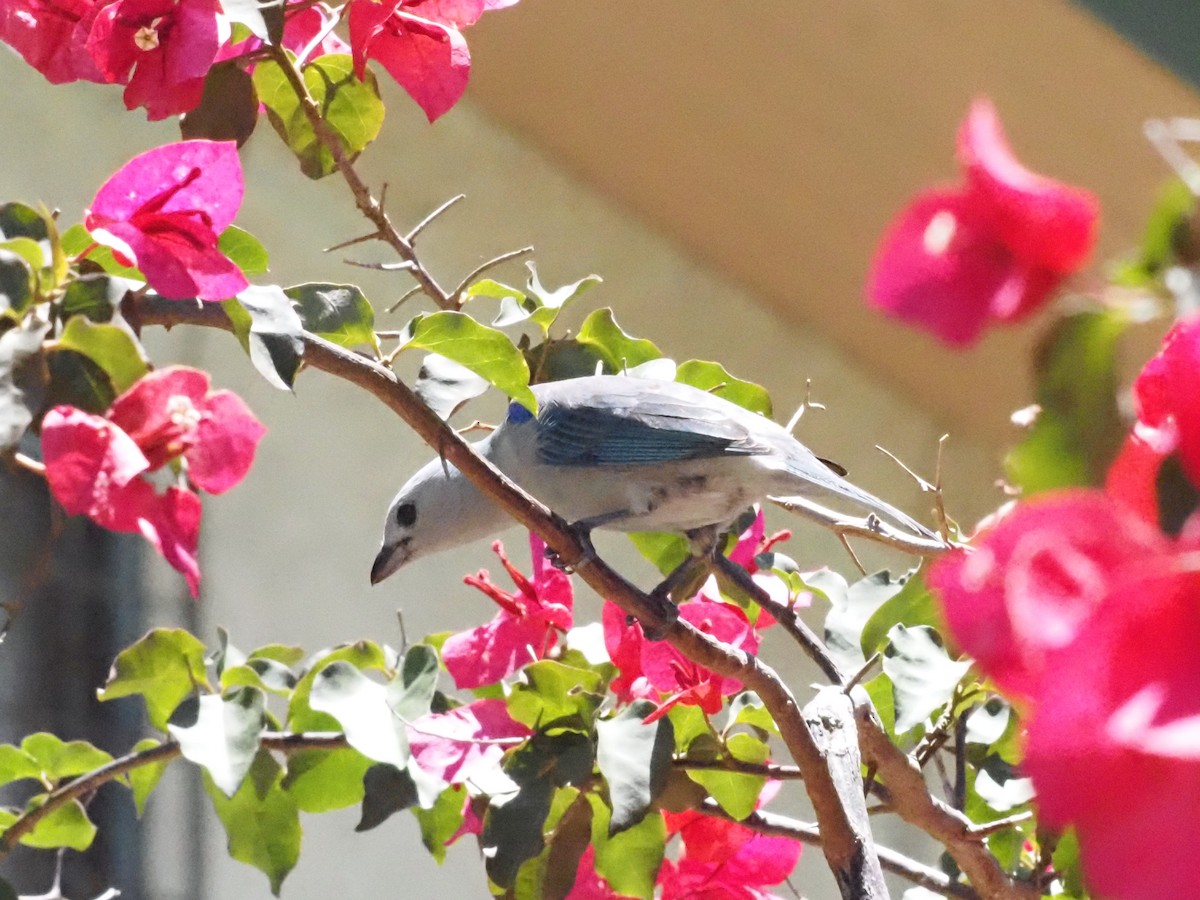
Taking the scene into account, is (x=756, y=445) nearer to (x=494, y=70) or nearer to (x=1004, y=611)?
(x=1004, y=611)

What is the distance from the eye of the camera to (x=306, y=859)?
207cm

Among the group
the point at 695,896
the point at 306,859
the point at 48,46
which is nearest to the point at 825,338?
the point at 306,859

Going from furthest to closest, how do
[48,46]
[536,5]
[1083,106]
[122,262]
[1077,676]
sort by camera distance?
[536,5] < [1083,106] < [48,46] < [122,262] < [1077,676]

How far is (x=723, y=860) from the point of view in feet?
3.31

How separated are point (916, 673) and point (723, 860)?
223 mm

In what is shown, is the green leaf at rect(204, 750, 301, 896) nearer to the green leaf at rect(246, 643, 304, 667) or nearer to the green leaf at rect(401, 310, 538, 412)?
the green leaf at rect(246, 643, 304, 667)

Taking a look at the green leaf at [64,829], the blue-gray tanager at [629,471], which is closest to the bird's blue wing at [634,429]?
the blue-gray tanager at [629,471]

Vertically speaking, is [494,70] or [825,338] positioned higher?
[494,70]

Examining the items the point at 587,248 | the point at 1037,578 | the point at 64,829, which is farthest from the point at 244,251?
the point at 587,248

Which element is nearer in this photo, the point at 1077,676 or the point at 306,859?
the point at 1077,676

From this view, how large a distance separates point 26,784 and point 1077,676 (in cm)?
174

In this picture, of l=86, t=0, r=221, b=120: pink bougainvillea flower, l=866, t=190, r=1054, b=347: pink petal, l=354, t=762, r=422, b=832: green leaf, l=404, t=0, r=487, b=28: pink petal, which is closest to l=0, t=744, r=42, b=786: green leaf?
l=354, t=762, r=422, b=832: green leaf

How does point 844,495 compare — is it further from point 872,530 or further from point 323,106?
point 323,106

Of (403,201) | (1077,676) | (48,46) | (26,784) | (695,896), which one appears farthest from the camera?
(403,201)
